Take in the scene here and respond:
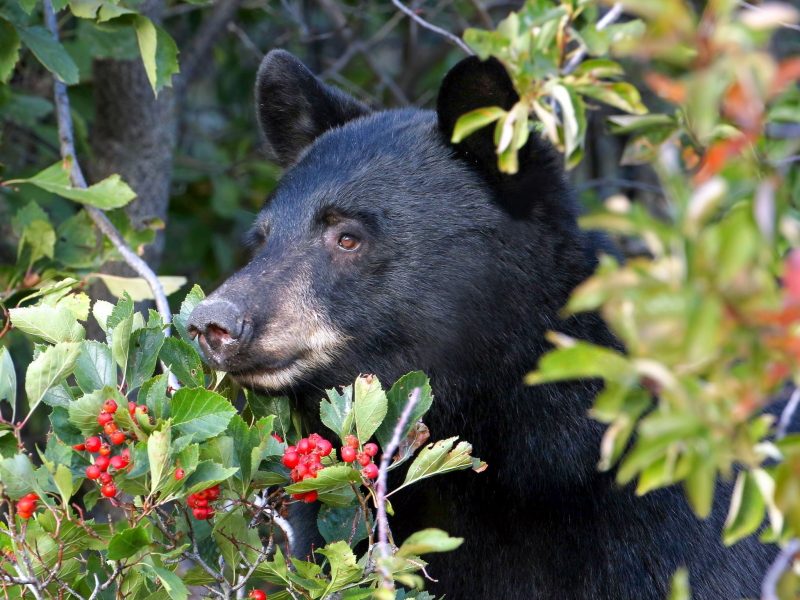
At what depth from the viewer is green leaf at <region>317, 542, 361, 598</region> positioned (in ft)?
5.87

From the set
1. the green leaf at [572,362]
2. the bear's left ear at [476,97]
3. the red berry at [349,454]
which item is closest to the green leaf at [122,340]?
the red berry at [349,454]

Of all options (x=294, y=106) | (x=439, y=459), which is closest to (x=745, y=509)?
(x=439, y=459)

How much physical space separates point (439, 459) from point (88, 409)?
2.45ft

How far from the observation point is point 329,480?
1.81 meters

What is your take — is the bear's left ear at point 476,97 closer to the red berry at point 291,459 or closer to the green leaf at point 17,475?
the red berry at point 291,459

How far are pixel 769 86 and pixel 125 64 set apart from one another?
365cm

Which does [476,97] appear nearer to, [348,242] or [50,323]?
[348,242]

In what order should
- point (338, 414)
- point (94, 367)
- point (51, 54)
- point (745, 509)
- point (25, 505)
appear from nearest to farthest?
1. point (745, 509)
2. point (25, 505)
3. point (338, 414)
4. point (94, 367)
5. point (51, 54)

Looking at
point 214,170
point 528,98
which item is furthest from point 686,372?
point 214,170

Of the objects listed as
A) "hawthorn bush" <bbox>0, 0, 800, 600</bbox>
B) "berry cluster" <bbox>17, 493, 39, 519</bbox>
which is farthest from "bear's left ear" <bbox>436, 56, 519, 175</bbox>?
"berry cluster" <bbox>17, 493, 39, 519</bbox>

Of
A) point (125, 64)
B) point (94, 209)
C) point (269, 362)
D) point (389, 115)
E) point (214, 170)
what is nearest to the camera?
point (269, 362)

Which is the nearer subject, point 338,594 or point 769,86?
point 769,86

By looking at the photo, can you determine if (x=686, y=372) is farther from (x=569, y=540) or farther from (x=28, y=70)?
(x=28, y=70)

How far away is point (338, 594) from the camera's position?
1926 mm
